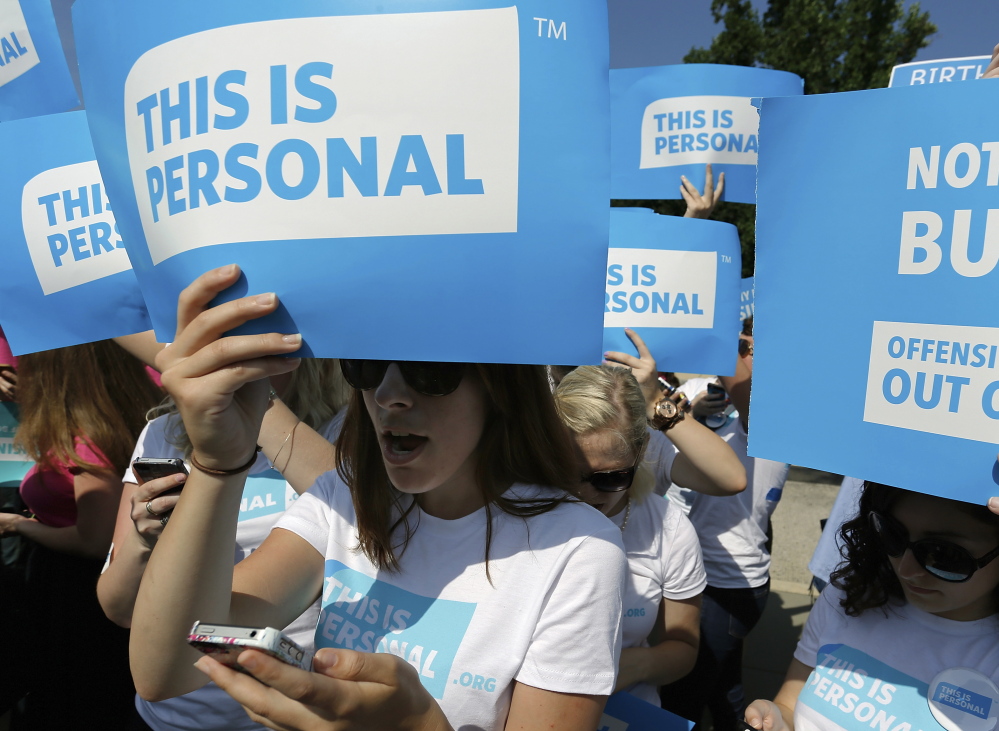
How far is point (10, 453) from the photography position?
9.87 ft

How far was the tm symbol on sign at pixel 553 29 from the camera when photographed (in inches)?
43.8

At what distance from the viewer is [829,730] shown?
1633mm

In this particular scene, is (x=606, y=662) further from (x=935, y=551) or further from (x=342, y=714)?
(x=935, y=551)

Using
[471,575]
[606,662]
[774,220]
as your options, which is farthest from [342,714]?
[774,220]

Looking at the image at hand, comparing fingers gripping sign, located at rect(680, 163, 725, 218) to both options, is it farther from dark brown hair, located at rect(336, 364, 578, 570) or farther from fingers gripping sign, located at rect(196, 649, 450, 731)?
fingers gripping sign, located at rect(196, 649, 450, 731)

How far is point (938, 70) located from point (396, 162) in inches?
129

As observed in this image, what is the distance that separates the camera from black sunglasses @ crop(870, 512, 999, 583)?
1.50 meters

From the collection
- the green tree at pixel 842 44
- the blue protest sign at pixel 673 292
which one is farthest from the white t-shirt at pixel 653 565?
the green tree at pixel 842 44

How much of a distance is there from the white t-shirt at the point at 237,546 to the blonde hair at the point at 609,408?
2.58ft

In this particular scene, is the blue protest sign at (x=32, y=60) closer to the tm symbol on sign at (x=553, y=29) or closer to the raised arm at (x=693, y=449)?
the tm symbol on sign at (x=553, y=29)

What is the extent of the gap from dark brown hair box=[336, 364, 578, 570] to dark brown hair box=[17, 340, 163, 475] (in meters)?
1.42

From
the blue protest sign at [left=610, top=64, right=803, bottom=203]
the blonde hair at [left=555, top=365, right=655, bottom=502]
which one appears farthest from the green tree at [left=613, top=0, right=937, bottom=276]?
the blonde hair at [left=555, top=365, right=655, bottom=502]

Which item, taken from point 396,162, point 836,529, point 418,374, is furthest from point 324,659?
point 836,529

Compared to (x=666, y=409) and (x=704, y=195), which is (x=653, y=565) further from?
(x=704, y=195)
